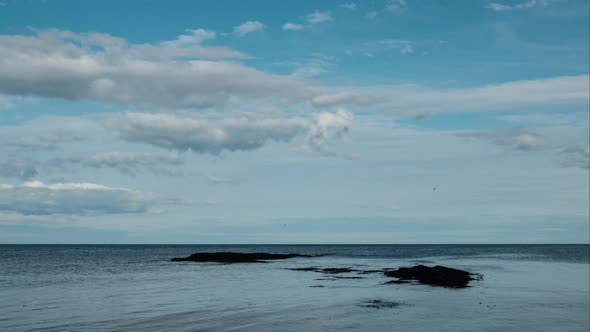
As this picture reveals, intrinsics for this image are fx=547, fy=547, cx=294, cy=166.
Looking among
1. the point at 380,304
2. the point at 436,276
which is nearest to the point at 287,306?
the point at 380,304

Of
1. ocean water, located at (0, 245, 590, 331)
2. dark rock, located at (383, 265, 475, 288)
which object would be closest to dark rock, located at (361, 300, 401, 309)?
ocean water, located at (0, 245, 590, 331)

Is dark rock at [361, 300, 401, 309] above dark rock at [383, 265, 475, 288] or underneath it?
underneath

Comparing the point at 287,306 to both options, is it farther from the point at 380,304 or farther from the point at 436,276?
the point at 436,276

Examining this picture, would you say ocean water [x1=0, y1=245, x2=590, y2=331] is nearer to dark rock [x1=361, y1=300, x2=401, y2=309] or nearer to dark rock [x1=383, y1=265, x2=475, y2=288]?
dark rock [x1=361, y1=300, x2=401, y2=309]

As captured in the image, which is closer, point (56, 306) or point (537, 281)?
point (56, 306)

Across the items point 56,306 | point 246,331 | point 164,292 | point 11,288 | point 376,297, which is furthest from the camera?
point 11,288

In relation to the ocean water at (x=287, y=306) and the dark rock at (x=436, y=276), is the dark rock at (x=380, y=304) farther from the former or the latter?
the dark rock at (x=436, y=276)

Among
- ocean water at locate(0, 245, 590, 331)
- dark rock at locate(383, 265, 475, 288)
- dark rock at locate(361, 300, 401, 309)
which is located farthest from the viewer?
dark rock at locate(383, 265, 475, 288)

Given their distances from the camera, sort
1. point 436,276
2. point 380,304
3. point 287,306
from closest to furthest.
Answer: point 287,306 → point 380,304 → point 436,276

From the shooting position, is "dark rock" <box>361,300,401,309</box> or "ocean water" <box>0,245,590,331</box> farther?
"dark rock" <box>361,300,401,309</box>

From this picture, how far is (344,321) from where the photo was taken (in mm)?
32500

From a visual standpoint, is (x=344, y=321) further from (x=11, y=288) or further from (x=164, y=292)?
(x=11, y=288)

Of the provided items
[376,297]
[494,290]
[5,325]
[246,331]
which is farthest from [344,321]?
[494,290]

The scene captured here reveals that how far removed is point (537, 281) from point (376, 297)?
975 inches
